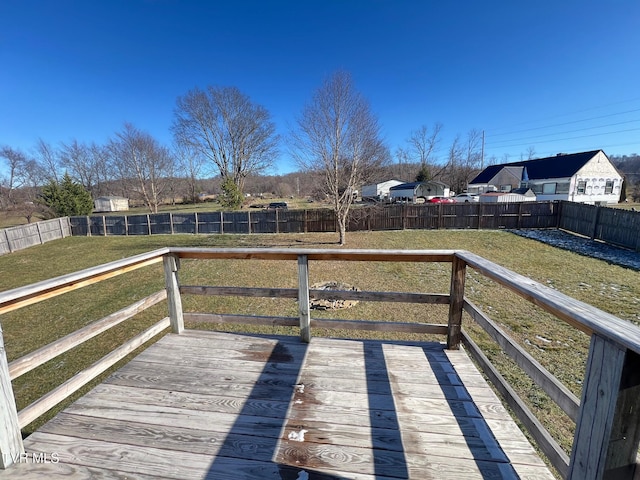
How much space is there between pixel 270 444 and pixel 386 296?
56.7 inches

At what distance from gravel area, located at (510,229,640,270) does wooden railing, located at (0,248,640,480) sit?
9.87 meters

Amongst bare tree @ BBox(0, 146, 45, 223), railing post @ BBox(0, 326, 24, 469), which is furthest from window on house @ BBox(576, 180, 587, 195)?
bare tree @ BBox(0, 146, 45, 223)

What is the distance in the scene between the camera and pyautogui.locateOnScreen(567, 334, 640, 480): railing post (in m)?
0.90

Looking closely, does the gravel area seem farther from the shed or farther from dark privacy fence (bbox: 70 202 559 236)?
the shed

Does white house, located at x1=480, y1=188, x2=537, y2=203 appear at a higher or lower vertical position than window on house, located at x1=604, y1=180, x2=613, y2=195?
lower

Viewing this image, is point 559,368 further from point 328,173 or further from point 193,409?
point 328,173

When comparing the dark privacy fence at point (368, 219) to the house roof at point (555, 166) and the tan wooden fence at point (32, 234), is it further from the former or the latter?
the house roof at point (555, 166)

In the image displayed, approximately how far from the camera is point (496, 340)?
193 centimetres

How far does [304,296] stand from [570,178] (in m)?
29.6

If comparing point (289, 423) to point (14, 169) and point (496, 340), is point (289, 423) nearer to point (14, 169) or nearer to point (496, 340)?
point (496, 340)

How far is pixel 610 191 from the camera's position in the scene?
83.3ft

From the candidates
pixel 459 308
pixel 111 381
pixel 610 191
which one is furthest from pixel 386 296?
pixel 610 191

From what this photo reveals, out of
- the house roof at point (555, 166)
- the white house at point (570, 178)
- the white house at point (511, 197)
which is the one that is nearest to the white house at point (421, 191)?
the house roof at point (555, 166)

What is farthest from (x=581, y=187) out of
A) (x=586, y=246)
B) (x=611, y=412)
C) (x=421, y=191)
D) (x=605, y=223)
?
(x=611, y=412)
